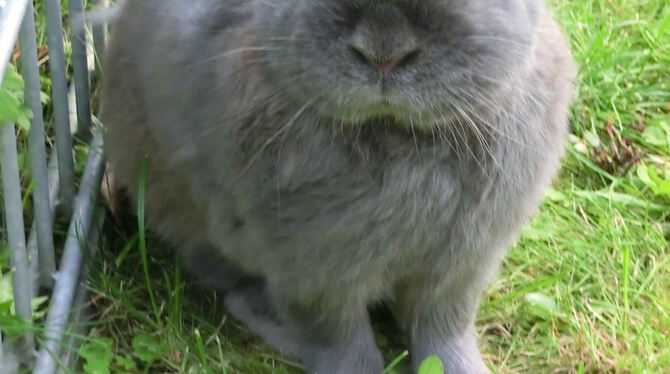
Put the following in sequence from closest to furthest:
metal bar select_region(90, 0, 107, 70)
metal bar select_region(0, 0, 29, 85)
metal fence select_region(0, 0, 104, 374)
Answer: metal bar select_region(0, 0, 29, 85) < metal fence select_region(0, 0, 104, 374) < metal bar select_region(90, 0, 107, 70)

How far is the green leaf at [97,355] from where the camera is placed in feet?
6.59

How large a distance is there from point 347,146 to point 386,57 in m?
0.30

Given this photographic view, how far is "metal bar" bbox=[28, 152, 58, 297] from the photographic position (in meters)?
2.12

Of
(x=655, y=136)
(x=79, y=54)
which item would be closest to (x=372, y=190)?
(x=79, y=54)

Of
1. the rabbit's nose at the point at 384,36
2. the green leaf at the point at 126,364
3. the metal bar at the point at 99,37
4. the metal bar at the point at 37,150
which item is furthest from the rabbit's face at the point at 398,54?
the metal bar at the point at 99,37

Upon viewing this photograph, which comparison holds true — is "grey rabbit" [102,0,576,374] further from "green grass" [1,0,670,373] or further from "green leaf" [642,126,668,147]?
"green leaf" [642,126,668,147]

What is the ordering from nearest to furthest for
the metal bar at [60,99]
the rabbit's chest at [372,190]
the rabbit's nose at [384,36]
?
the rabbit's nose at [384,36] < the rabbit's chest at [372,190] < the metal bar at [60,99]

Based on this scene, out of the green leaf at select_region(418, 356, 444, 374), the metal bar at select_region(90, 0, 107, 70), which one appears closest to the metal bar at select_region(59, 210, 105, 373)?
the metal bar at select_region(90, 0, 107, 70)

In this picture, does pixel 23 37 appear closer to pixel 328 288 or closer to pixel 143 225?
pixel 143 225

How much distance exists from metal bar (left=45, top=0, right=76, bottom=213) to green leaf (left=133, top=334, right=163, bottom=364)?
1.19ft

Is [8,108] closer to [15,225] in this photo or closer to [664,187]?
[15,225]

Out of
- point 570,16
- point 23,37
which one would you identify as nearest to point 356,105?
point 23,37

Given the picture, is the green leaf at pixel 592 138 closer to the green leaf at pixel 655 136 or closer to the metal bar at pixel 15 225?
the green leaf at pixel 655 136

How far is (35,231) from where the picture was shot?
2.12 m
